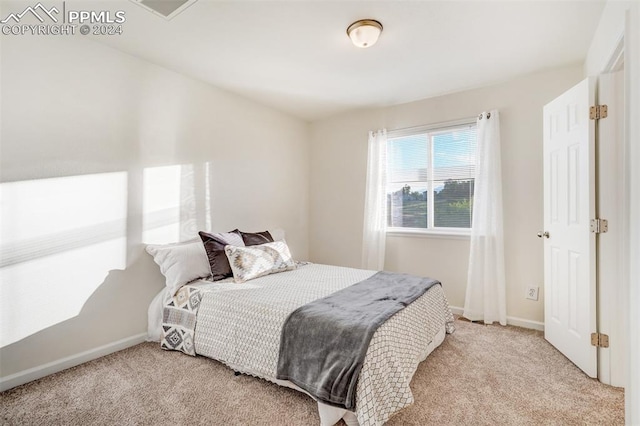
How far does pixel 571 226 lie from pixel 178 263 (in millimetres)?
3183

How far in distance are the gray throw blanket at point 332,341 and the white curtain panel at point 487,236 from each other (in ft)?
4.64

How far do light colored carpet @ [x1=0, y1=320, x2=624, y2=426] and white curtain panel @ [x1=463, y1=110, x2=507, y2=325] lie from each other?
757mm

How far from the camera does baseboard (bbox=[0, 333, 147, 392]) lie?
200 cm

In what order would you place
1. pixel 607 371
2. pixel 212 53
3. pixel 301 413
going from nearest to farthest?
pixel 301 413, pixel 607 371, pixel 212 53

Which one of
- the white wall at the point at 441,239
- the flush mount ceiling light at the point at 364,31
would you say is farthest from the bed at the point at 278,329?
the flush mount ceiling light at the point at 364,31

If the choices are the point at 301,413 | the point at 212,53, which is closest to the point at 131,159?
the point at 212,53

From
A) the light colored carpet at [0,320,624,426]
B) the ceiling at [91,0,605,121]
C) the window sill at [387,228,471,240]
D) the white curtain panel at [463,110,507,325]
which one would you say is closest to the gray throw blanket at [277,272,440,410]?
the light colored carpet at [0,320,624,426]

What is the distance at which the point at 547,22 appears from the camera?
221cm

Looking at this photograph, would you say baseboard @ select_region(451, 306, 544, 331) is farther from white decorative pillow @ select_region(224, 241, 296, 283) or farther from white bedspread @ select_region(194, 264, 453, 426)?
white decorative pillow @ select_region(224, 241, 296, 283)

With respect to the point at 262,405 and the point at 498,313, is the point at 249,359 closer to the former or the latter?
the point at 262,405

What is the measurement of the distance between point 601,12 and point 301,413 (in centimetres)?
326

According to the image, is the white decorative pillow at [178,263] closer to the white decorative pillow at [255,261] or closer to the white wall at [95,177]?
the white wall at [95,177]

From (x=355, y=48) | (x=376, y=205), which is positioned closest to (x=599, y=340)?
(x=376, y=205)

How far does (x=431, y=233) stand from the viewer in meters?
3.61
